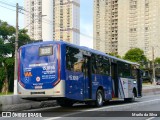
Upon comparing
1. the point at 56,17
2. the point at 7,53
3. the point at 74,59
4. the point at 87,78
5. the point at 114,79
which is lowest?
the point at 114,79

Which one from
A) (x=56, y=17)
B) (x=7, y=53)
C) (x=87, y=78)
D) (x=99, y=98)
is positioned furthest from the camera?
(x=7, y=53)

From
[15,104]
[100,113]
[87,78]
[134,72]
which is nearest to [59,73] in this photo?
[100,113]

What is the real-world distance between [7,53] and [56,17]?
45.5 ft

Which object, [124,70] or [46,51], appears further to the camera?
[124,70]

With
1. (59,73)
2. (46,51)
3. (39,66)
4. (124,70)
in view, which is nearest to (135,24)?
(124,70)

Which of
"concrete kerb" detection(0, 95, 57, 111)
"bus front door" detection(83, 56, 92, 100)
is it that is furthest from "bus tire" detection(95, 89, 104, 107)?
"concrete kerb" detection(0, 95, 57, 111)

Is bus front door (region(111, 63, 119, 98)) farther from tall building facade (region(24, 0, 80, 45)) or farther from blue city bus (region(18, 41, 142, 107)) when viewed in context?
tall building facade (region(24, 0, 80, 45))

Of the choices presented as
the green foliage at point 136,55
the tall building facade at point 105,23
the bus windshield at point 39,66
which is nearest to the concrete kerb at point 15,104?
the bus windshield at point 39,66

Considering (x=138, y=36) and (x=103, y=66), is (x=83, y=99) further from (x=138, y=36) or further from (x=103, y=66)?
(x=138, y=36)

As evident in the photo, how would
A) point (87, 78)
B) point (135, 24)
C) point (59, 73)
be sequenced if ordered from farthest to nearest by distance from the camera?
point (135, 24), point (87, 78), point (59, 73)

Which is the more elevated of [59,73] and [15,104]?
[59,73]

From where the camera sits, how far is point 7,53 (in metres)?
49.8

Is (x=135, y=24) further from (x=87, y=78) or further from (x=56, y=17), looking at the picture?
(x=87, y=78)

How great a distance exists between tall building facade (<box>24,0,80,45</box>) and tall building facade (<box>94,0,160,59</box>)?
51.3 metres
